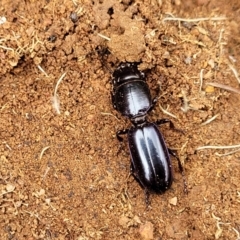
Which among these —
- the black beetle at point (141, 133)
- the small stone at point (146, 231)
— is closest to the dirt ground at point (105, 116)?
the small stone at point (146, 231)

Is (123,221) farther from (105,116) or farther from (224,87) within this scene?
(224,87)

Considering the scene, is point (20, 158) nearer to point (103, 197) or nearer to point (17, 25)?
point (103, 197)

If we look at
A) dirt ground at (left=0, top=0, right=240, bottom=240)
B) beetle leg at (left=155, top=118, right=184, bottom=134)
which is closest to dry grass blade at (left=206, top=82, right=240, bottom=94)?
dirt ground at (left=0, top=0, right=240, bottom=240)

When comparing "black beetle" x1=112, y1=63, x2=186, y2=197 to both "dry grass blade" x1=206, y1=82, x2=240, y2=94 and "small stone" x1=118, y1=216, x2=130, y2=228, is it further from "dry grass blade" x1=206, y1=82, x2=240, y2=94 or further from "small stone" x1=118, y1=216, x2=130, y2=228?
"dry grass blade" x1=206, y1=82, x2=240, y2=94

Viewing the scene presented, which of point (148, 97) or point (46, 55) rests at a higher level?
point (46, 55)

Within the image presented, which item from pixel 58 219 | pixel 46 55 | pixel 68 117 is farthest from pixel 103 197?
pixel 46 55
